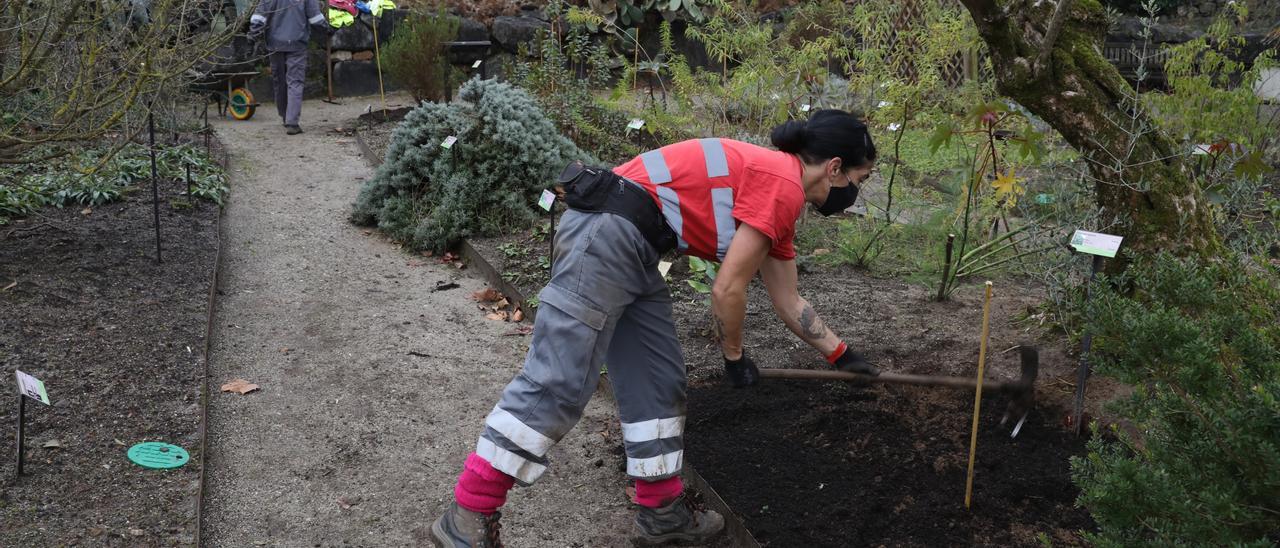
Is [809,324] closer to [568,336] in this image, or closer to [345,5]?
[568,336]

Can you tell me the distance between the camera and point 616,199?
10.4 ft

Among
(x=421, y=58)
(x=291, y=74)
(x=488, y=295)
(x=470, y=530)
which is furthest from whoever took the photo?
(x=421, y=58)

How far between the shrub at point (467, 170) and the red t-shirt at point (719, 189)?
152 inches

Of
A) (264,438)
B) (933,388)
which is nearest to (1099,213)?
(933,388)

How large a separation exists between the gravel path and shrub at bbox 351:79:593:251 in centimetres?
26

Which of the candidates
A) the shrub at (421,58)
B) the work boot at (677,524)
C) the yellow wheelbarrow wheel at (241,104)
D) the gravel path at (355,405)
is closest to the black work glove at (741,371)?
the work boot at (677,524)

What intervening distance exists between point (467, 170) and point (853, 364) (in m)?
4.15

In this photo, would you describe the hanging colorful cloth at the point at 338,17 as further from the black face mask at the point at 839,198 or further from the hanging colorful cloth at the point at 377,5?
the black face mask at the point at 839,198

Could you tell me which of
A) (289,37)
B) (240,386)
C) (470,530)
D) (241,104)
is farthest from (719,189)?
(241,104)

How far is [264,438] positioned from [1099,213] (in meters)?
3.46

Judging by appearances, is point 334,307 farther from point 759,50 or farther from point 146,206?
point 759,50

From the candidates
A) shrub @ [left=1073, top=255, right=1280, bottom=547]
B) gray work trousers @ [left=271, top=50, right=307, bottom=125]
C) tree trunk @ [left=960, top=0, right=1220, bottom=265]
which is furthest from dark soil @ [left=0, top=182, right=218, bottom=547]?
gray work trousers @ [left=271, top=50, right=307, bottom=125]

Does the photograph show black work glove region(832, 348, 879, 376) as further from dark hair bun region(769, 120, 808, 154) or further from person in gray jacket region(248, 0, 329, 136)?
person in gray jacket region(248, 0, 329, 136)

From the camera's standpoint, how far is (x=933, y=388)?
4.27 m
